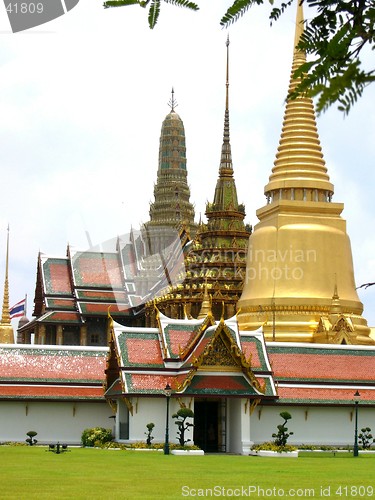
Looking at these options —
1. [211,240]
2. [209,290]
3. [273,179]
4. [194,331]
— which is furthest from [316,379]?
[211,240]

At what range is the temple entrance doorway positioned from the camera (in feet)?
90.9

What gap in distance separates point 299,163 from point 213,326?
16892 mm

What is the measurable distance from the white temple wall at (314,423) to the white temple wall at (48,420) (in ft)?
15.5

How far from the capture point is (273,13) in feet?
8.41

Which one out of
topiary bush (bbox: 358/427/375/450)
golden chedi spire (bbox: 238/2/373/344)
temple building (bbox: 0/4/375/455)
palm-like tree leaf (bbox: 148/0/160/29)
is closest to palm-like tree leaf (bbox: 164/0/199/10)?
palm-like tree leaf (bbox: 148/0/160/29)

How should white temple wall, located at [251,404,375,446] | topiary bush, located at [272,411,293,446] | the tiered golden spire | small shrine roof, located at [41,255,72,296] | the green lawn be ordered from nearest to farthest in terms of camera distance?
the green lawn → topiary bush, located at [272,411,293,446] → white temple wall, located at [251,404,375,446] → the tiered golden spire → small shrine roof, located at [41,255,72,296]

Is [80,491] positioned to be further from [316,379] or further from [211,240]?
[211,240]

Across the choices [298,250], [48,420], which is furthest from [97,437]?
[298,250]

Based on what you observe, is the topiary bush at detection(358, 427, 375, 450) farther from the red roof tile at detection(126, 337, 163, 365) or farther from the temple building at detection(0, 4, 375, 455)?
the red roof tile at detection(126, 337, 163, 365)

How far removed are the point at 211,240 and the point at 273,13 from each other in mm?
51416

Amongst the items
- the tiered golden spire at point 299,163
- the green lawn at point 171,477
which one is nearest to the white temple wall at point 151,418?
the green lawn at point 171,477

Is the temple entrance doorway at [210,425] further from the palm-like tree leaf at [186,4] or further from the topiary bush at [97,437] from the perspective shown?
the palm-like tree leaf at [186,4]

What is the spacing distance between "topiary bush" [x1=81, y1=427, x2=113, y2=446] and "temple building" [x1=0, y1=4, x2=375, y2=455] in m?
0.53

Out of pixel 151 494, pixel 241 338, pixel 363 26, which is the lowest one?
pixel 151 494
